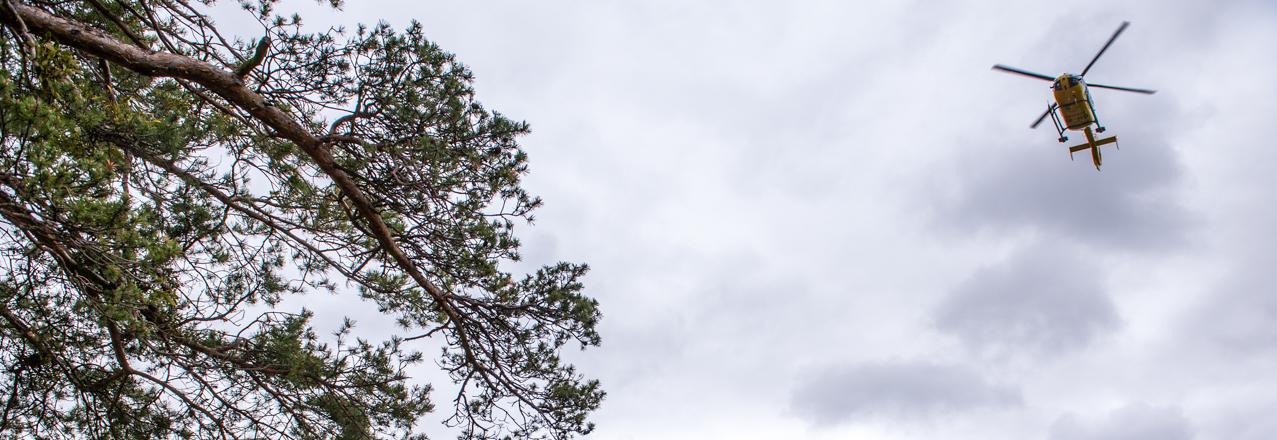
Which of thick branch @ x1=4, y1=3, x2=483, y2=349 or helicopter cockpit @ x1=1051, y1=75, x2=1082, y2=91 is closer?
thick branch @ x1=4, y1=3, x2=483, y2=349

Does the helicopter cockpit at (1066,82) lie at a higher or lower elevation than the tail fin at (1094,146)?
higher

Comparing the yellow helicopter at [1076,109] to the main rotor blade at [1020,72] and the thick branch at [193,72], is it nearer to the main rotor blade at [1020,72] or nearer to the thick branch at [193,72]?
the main rotor blade at [1020,72]

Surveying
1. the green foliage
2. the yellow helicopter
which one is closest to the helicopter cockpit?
the yellow helicopter

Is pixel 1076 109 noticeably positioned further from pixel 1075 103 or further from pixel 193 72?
pixel 193 72

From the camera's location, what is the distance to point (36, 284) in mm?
6062

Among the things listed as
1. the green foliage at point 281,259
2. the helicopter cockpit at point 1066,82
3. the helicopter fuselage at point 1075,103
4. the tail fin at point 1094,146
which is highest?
the helicopter cockpit at point 1066,82

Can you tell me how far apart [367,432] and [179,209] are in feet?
7.08

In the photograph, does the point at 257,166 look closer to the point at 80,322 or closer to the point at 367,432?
the point at 80,322

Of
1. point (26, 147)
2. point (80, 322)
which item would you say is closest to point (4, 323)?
point (80, 322)

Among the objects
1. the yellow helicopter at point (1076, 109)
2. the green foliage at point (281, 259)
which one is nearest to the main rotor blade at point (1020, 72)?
the yellow helicopter at point (1076, 109)

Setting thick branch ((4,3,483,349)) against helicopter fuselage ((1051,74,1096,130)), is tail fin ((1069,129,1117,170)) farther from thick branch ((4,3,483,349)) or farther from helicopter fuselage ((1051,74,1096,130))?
thick branch ((4,3,483,349))

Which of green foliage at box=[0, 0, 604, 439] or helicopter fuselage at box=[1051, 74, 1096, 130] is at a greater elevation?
helicopter fuselage at box=[1051, 74, 1096, 130]

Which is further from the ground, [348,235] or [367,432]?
[348,235]

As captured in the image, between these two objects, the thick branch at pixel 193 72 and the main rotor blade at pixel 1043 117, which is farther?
the main rotor blade at pixel 1043 117
